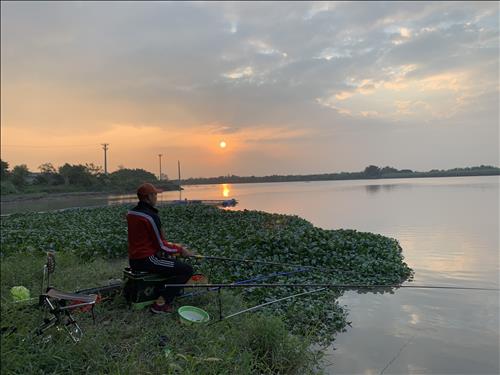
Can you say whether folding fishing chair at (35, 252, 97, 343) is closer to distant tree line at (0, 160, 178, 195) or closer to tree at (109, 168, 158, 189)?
distant tree line at (0, 160, 178, 195)

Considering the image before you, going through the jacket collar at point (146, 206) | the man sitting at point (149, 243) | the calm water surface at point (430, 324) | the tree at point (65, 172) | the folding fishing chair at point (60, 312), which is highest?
the tree at point (65, 172)

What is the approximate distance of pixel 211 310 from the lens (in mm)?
6207

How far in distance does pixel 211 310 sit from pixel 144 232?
1.65 m

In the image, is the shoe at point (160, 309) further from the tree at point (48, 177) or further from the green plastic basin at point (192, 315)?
the tree at point (48, 177)

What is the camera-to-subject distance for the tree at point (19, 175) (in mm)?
73150

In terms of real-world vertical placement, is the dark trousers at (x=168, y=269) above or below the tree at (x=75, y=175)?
below

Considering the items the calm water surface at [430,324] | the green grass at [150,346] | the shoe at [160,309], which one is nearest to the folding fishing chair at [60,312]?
the green grass at [150,346]

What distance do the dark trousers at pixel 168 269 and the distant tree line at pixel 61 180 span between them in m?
68.8

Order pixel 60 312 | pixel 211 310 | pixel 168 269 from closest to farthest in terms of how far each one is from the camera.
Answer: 1. pixel 60 312
2. pixel 168 269
3. pixel 211 310

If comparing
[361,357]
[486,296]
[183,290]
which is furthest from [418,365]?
[486,296]

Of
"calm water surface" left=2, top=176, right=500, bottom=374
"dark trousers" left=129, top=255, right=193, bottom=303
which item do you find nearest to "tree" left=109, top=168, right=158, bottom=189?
"calm water surface" left=2, top=176, right=500, bottom=374

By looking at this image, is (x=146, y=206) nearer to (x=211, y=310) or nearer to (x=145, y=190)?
(x=145, y=190)

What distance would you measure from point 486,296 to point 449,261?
3998mm

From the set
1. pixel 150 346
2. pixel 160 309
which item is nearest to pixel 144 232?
pixel 160 309
